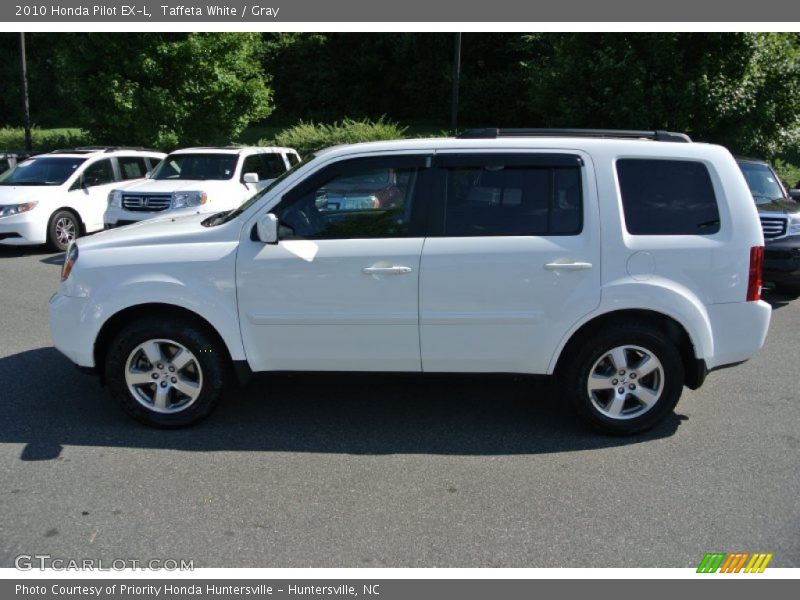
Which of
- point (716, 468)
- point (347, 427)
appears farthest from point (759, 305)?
point (347, 427)

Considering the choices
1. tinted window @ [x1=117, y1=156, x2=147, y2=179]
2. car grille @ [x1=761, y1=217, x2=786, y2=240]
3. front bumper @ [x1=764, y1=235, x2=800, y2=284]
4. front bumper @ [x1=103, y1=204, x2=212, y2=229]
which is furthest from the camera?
tinted window @ [x1=117, y1=156, x2=147, y2=179]

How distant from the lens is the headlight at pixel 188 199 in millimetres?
11367

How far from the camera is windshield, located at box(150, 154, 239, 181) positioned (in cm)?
1212

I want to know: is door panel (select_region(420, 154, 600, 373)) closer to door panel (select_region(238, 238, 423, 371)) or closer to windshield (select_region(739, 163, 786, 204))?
door panel (select_region(238, 238, 423, 371))

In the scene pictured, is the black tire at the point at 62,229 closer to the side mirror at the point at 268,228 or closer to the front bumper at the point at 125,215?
the front bumper at the point at 125,215

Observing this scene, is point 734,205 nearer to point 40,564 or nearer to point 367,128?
point 40,564

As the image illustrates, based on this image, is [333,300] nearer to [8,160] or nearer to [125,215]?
[125,215]

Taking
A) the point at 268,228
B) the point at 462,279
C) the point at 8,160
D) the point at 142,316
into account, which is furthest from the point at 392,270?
the point at 8,160

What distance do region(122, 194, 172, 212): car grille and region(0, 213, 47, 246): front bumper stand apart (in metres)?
1.59

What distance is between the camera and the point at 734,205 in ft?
15.8

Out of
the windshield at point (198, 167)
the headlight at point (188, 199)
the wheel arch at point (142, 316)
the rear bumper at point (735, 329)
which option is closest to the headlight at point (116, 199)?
the windshield at point (198, 167)

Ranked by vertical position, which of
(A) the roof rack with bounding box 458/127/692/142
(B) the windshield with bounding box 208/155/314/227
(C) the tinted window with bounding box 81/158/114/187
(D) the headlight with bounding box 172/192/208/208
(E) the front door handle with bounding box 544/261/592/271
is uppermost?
(A) the roof rack with bounding box 458/127/692/142

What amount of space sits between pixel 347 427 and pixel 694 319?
235cm

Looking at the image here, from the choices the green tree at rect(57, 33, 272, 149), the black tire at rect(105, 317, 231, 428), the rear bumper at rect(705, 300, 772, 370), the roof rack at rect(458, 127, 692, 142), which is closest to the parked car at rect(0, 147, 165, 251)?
the green tree at rect(57, 33, 272, 149)
